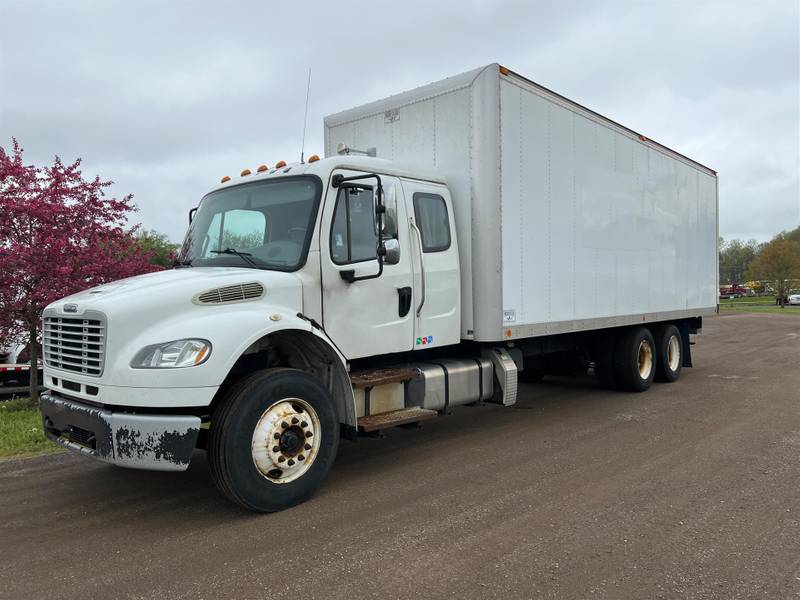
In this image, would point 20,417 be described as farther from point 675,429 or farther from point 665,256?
point 665,256

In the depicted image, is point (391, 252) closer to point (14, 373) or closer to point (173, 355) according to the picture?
point (173, 355)

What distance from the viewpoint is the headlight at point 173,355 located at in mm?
4113

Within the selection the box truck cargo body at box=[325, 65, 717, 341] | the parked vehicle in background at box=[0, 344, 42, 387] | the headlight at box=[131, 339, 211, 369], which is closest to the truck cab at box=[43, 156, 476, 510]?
the headlight at box=[131, 339, 211, 369]

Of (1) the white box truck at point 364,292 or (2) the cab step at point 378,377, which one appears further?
(2) the cab step at point 378,377

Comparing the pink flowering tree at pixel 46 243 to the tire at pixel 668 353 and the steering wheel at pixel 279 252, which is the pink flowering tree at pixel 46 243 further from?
the tire at pixel 668 353

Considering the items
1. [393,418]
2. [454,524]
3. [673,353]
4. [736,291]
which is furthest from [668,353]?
[736,291]

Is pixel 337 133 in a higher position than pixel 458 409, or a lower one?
higher

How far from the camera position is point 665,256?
9992 millimetres

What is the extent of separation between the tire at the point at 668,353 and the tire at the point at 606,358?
1.30 meters

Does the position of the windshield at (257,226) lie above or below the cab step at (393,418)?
above

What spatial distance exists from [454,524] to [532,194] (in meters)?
4.07

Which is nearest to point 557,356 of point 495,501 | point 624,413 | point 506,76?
point 624,413

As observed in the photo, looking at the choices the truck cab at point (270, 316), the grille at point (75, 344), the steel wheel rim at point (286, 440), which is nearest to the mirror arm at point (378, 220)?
the truck cab at point (270, 316)

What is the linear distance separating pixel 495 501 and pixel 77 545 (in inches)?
118
